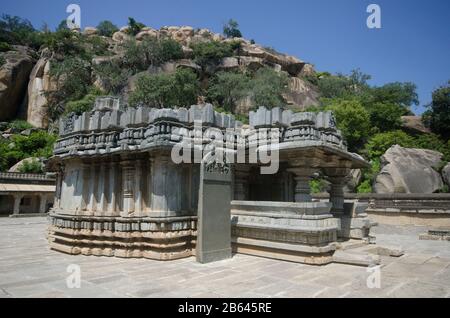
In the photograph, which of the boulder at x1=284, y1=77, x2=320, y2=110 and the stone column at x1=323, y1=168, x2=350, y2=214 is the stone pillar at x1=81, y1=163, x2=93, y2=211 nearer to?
the stone column at x1=323, y1=168, x2=350, y2=214

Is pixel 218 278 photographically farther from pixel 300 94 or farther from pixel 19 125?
pixel 300 94

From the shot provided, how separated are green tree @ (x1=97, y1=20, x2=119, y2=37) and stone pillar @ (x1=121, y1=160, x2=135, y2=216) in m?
72.7

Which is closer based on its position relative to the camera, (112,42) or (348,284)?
(348,284)

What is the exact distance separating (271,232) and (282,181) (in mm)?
3581

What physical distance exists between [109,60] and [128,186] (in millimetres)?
49723

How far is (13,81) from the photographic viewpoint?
44562 mm

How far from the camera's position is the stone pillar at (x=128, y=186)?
25.8ft

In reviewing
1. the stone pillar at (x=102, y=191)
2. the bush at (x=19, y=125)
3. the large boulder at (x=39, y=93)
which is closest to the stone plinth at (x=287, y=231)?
the stone pillar at (x=102, y=191)

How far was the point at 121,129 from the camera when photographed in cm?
850

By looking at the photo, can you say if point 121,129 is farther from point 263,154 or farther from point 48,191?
point 48,191

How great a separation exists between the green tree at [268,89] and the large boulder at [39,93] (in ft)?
94.2

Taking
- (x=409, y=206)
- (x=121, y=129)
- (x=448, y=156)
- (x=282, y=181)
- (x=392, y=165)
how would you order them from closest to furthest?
(x=121, y=129) → (x=282, y=181) → (x=409, y=206) → (x=392, y=165) → (x=448, y=156)
